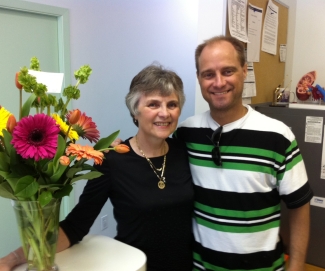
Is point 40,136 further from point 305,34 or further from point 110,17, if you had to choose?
point 305,34

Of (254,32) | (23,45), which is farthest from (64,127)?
(254,32)

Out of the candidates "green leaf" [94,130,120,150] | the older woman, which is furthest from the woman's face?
"green leaf" [94,130,120,150]

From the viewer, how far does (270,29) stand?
2.20m

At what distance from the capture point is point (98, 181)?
1.09 m

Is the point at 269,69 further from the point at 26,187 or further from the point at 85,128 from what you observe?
the point at 26,187

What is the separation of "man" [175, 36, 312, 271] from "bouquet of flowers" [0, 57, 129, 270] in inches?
21.8

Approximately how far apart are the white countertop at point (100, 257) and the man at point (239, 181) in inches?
15.2

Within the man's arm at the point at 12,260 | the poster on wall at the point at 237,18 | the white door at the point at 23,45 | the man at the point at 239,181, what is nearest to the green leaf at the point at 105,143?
the man's arm at the point at 12,260

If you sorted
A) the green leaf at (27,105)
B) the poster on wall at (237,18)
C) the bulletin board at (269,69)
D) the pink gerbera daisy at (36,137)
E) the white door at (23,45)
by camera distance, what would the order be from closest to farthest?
the pink gerbera daisy at (36,137) → the green leaf at (27,105) → the poster on wall at (237,18) → the white door at (23,45) → the bulletin board at (269,69)

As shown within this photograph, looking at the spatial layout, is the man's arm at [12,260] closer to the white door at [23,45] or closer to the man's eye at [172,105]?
the man's eye at [172,105]

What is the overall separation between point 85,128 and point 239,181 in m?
0.61

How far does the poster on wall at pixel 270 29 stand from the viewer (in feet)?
6.99

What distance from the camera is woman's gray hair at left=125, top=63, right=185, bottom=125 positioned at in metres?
1.14

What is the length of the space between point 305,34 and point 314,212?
4.62ft
